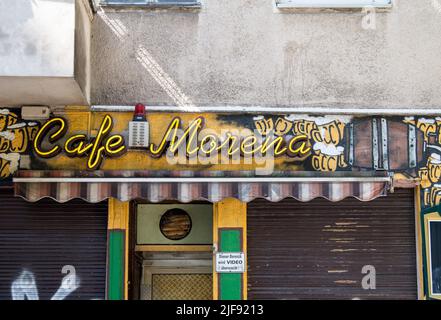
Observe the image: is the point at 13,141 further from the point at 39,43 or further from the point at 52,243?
the point at 39,43

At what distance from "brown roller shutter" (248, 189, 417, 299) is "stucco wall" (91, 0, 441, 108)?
1.41 meters

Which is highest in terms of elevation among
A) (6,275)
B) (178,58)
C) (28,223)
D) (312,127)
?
(178,58)

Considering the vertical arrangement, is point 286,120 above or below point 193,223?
above

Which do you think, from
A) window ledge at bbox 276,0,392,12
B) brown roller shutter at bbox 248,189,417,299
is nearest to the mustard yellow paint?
brown roller shutter at bbox 248,189,417,299

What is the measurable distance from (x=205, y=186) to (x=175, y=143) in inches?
36.9

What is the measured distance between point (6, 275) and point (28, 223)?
733 mm

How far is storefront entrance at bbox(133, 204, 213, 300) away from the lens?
11.1 m

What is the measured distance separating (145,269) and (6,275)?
6.44 feet

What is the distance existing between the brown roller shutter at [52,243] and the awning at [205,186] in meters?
0.79

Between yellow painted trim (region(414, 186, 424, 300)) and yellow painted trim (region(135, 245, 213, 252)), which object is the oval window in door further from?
yellow painted trim (region(414, 186, 424, 300))

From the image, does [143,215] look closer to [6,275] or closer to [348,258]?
[6,275]

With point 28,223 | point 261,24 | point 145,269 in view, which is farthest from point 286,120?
point 28,223

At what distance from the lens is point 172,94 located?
10.6m

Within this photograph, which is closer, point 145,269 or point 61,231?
point 61,231
